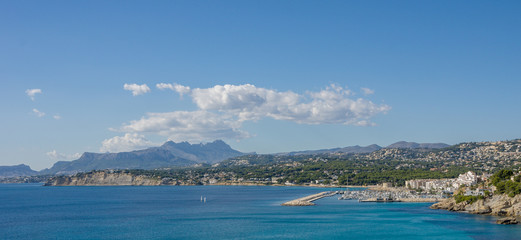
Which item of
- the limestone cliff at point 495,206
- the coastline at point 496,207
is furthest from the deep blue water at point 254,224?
the limestone cliff at point 495,206

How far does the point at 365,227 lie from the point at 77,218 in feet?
131

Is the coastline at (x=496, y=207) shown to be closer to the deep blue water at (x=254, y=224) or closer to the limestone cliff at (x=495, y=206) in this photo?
the limestone cliff at (x=495, y=206)

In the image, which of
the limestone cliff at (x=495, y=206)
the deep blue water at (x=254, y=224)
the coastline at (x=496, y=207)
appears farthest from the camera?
the limestone cliff at (x=495, y=206)

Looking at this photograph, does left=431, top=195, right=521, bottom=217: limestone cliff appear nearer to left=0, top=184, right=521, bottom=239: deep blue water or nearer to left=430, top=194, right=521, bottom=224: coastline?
left=430, top=194, right=521, bottom=224: coastline

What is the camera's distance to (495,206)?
198 feet

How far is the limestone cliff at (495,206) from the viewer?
56.7m

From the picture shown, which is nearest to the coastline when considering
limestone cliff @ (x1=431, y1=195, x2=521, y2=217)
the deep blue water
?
limestone cliff @ (x1=431, y1=195, x2=521, y2=217)

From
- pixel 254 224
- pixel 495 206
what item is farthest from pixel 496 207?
pixel 254 224

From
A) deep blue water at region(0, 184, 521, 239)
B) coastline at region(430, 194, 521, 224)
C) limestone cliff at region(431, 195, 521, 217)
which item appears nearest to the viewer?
deep blue water at region(0, 184, 521, 239)

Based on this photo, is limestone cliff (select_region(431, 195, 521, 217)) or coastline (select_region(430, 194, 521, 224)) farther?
limestone cliff (select_region(431, 195, 521, 217))

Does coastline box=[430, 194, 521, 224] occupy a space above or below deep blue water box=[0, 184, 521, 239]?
above

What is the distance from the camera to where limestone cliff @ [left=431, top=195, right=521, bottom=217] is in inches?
2231

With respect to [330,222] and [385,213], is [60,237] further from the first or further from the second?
[385,213]

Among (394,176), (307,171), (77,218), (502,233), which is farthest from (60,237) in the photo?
(307,171)
